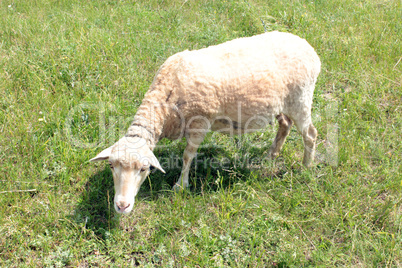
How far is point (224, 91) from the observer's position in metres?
3.84

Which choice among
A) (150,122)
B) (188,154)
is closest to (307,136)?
(188,154)

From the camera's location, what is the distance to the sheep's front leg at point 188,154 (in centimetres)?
402

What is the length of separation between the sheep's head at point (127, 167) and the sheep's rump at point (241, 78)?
2.33 feet

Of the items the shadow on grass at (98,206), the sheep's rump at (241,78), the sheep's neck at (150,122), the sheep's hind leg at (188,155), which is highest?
the sheep's rump at (241,78)

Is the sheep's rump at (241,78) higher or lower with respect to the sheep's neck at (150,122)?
higher

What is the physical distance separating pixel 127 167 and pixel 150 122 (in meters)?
0.64

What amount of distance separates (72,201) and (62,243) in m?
0.54

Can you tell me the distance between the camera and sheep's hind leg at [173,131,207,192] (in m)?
4.03

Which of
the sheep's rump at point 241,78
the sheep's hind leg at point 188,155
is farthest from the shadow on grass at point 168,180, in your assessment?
the sheep's rump at point 241,78

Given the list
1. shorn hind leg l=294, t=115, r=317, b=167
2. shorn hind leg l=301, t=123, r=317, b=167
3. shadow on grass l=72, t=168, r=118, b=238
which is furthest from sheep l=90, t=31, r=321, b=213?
shadow on grass l=72, t=168, r=118, b=238

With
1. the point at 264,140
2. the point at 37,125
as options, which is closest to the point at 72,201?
the point at 37,125

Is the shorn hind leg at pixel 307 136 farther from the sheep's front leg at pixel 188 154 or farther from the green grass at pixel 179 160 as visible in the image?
the sheep's front leg at pixel 188 154

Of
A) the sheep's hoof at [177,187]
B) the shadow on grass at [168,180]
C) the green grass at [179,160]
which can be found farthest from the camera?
the sheep's hoof at [177,187]

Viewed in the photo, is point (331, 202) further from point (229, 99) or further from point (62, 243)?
point (62, 243)
